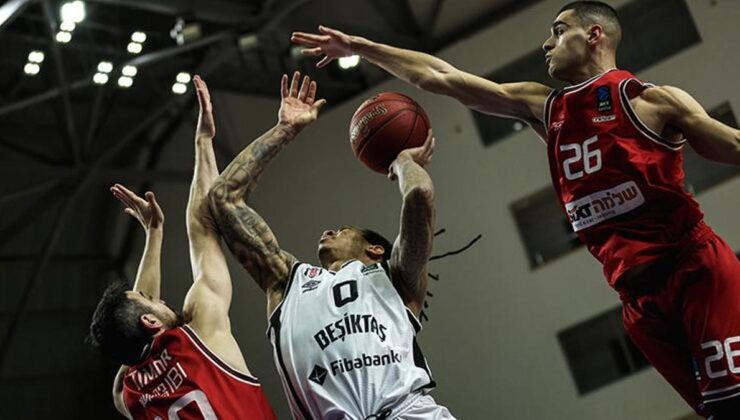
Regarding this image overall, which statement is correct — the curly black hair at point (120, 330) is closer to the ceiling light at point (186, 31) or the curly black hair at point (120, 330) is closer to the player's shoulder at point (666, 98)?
the player's shoulder at point (666, 98)

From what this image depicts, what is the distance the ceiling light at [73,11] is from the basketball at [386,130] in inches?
323

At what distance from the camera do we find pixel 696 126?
4.78 m

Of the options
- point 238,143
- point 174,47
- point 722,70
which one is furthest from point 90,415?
point 722,70

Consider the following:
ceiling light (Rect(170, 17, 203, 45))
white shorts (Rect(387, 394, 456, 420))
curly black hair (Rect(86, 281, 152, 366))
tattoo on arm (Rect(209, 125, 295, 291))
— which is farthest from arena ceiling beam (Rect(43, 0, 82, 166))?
white shorts (Rect(387, 394, 456, 420))

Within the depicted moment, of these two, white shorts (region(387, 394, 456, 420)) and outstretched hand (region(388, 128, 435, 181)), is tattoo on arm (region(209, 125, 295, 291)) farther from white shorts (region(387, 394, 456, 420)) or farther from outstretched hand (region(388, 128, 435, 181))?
white shorts (region(387, 394, 456, 420))

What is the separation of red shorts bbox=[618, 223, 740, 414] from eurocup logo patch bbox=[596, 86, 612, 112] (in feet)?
2.23

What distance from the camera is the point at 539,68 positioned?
14305 mm

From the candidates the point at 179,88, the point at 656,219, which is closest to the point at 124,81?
the point at 179,88

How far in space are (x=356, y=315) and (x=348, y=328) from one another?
0.07 m

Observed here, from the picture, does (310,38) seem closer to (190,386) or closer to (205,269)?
(205,269)

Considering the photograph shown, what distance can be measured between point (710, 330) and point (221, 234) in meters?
2.51

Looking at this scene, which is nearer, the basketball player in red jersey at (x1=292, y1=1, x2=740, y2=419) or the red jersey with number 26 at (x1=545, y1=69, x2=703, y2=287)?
the basketball player in red jersey at (x1=292, y1=1, x2=740, y2=419)

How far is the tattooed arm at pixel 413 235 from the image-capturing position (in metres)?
4.89

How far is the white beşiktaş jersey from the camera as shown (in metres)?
4.75
